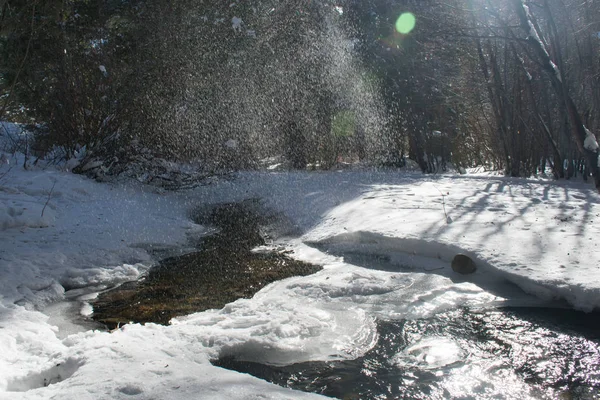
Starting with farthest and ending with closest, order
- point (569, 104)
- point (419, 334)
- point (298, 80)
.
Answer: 1. point (298, 80)
2. point (569, 104)
3. point (419, 334)

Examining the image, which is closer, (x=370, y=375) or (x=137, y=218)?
(x=370, y=375)

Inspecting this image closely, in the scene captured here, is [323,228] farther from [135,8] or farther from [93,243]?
[135,8]

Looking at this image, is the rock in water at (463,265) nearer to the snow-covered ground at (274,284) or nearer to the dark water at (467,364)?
the snow-covered ground at (274,284)

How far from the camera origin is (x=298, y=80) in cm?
1541

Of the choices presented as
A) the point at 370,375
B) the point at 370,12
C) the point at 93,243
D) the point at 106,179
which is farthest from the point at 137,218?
the point at 370,12

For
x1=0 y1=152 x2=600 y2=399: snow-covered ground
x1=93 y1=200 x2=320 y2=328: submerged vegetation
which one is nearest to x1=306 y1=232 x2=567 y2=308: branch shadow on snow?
x1=0 y1=152 x2=600 y2=399: snow-covered ground

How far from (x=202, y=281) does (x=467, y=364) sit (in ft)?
8.72

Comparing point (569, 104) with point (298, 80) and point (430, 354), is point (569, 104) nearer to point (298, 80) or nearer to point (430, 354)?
point (430, 354)

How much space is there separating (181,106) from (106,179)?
403cm

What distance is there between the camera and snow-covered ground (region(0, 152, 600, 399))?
2.65 m

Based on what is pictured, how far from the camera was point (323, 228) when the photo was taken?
6.69 meters

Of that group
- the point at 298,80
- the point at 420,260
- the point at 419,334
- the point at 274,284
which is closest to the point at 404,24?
the point at 298,80

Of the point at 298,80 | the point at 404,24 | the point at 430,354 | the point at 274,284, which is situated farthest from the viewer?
the point at 404,24

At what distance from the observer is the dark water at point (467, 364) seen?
8.55 ft
